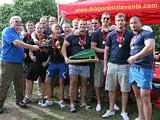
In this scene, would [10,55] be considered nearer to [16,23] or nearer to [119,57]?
[16,23]

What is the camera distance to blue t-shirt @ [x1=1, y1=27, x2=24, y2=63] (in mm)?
6941

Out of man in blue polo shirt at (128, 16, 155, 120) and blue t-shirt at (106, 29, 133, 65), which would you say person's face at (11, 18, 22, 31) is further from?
man in blue polo shirt at (128, 16, 155, 120)

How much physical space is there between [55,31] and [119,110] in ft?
6.95

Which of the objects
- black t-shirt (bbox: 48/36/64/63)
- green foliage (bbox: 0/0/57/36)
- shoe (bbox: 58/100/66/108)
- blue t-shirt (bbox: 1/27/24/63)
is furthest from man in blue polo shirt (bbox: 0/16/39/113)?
green foliage (bbox: 0/0/57/36)

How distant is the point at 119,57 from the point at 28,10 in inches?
519

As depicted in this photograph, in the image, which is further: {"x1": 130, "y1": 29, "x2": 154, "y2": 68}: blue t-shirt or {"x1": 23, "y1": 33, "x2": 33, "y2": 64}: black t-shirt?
{"x1": 23, "y1": 33, "x2": 33, "y2": 64}: black t-shirt

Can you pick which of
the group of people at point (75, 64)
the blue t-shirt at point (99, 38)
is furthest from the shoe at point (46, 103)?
the blue t-shirt at point (99, 38)

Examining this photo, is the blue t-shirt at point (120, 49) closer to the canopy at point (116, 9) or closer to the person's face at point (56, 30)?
the person's face at point (56, 30)

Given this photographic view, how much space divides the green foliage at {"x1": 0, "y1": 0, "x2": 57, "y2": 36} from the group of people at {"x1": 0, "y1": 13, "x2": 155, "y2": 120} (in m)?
10.8

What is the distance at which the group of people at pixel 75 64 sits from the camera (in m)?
6.64

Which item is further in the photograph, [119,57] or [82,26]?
[82,26]

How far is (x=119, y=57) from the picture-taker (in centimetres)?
670

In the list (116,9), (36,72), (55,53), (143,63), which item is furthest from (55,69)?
(116,9)

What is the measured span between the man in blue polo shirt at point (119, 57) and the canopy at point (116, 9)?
222cm
